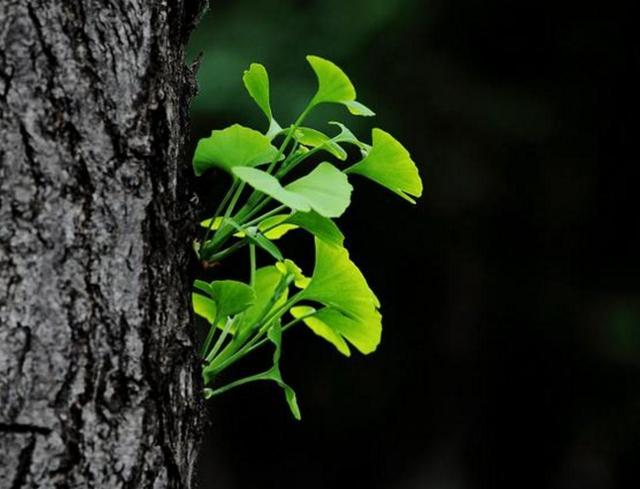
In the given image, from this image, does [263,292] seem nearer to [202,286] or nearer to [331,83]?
[202,286]

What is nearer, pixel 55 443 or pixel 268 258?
pixel 55 443

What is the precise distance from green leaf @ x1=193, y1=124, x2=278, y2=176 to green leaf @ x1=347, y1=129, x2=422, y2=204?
0.11 m

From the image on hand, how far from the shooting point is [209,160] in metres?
0.98

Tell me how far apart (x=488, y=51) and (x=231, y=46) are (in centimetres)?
125

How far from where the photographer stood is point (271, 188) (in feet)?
2.90

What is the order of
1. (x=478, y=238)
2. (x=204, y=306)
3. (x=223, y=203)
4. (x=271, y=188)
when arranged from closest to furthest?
(x=271, y=188), (x=223, y=203), (x=204, y=306), (x=478, y=238)

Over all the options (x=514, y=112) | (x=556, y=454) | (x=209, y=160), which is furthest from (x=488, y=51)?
(x=209, y=160)

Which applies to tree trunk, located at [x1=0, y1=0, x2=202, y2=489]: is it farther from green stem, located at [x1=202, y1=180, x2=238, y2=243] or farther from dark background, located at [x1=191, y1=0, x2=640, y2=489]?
dark background, located at [x1=191, y1=0, x2=640, y2=489]

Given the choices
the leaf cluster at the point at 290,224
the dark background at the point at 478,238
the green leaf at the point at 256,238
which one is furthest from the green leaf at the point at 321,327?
the dark background at the point at 478,238

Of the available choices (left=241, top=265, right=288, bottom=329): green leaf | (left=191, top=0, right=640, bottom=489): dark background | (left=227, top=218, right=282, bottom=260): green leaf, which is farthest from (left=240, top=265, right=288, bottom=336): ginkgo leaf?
(left=191, top=0, right=640, bottom=489): dark background

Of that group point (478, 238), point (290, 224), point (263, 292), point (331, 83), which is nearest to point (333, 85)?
point (331, 83)

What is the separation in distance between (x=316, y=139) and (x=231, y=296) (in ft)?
0.60

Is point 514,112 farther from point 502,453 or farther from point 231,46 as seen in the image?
point 502,453

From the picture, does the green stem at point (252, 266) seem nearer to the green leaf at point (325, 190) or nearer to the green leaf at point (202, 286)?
the green leaf at point (202, 286)
